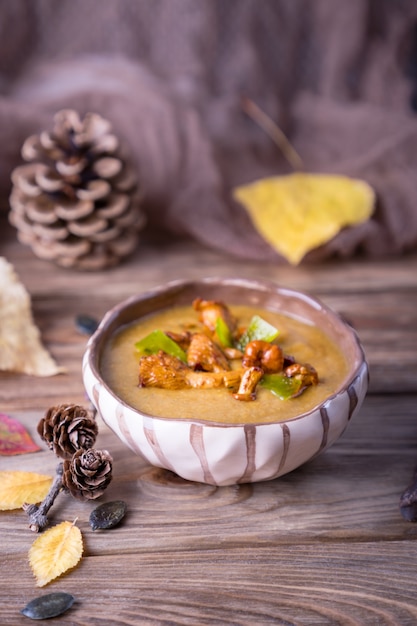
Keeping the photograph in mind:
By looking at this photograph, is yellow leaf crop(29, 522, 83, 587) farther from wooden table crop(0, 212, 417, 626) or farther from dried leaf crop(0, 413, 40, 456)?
dried leaf crop(0, 413, 40, 456)

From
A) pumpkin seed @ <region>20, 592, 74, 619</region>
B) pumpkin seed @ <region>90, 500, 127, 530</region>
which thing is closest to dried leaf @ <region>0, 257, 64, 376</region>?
pumpkin seed @ <region>90, 500, 127, 530</region>

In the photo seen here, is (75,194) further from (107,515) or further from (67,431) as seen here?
(107,515)

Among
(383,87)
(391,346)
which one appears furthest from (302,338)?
(383,87)

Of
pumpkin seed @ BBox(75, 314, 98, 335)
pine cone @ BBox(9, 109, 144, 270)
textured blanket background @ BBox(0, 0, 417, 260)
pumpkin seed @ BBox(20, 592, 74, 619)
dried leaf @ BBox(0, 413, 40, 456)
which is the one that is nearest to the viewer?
pumpkin seed @ BBox(20, 592, 74, 619)

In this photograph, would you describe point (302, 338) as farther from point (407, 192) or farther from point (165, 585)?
point (407, 192)

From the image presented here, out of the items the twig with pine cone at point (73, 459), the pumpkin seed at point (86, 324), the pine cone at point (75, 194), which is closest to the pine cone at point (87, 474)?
the twig with pine cone at point (73, 459)

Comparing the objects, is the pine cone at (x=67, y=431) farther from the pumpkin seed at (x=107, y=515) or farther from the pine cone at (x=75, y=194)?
the pine cone at (x=75, y=194)
